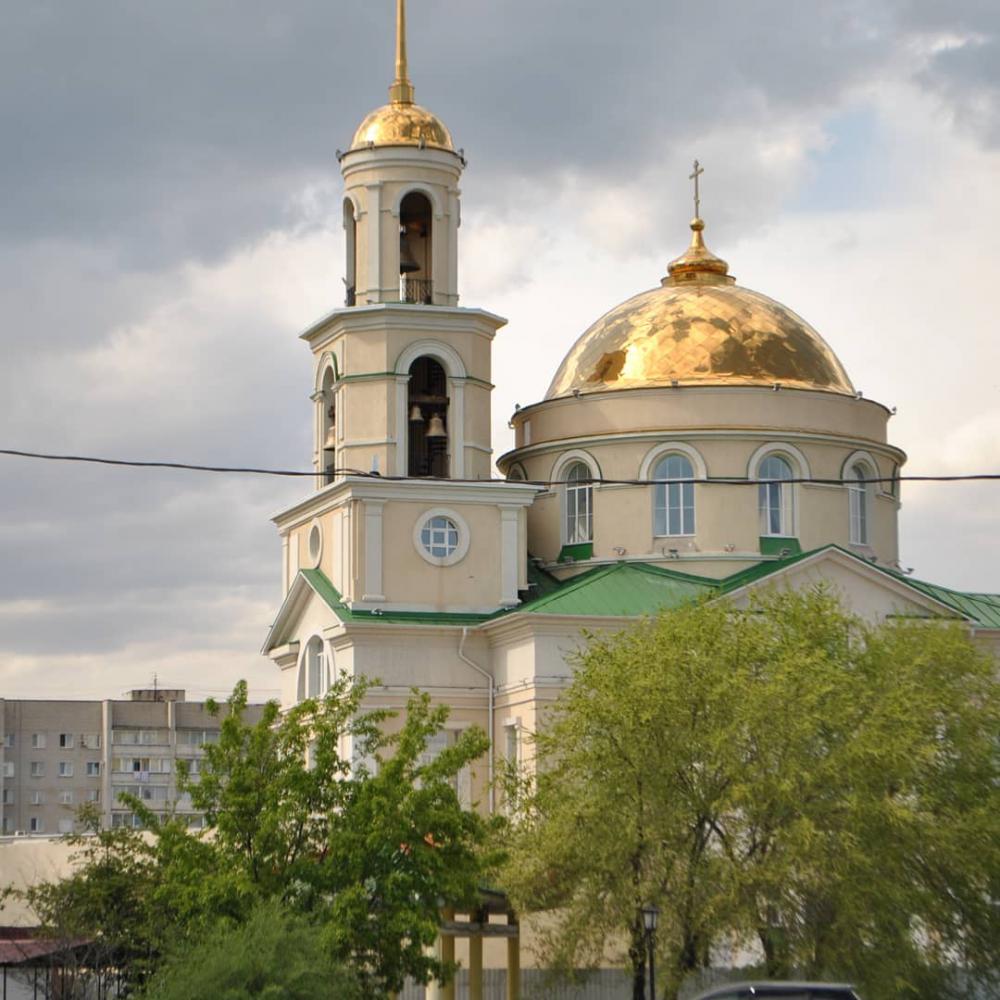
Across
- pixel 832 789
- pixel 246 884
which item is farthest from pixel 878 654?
pixel 246 884

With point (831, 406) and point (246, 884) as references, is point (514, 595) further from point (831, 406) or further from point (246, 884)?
point (246, 884)

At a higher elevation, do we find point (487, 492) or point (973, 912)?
point (487, 492)

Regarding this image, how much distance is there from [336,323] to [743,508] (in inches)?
346

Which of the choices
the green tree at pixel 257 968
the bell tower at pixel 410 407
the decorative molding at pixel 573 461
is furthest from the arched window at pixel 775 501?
the green tree at pixel 257 968

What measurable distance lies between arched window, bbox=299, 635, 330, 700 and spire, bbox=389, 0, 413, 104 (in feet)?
34.9

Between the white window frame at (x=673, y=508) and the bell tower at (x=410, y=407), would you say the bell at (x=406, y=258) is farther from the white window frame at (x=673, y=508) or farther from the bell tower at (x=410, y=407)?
the white window frame at (x=673, y=508)

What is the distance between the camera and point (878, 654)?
34844 millimetres

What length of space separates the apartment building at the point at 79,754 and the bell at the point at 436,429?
47554 millimetres

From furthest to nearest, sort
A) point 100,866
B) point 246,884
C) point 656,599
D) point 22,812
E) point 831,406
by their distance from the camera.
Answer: point 22,812, point 831,406, point 656,599, point 100,866, point 246,884

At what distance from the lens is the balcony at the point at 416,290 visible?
47.0 m

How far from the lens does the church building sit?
45.8 meters

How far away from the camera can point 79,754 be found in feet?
309

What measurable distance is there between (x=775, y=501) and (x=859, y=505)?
2.21 m

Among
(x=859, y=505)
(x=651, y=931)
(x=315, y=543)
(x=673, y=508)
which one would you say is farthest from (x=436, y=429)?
(x=651, y=931)
